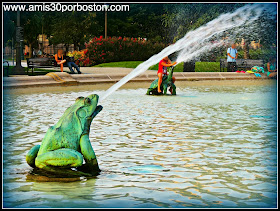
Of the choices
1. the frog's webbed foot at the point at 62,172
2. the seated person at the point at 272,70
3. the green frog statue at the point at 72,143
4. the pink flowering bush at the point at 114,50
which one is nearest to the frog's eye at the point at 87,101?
the green frog statue at the point at 72,143

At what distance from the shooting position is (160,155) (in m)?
8.40

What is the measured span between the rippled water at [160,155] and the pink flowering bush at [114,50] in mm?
25225

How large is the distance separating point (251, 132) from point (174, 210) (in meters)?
5.45

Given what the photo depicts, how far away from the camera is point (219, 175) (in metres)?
7.10

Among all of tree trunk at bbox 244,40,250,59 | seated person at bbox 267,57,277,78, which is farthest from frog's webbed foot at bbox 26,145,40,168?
tree trunk at bbox 244,40,250,59

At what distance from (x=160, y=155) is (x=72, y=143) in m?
1.84

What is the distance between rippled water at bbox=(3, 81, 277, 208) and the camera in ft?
19.8

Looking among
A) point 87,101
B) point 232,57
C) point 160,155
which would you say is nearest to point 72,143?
point 87,101

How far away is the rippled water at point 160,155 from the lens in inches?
238

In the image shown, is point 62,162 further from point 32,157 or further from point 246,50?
point 246,50

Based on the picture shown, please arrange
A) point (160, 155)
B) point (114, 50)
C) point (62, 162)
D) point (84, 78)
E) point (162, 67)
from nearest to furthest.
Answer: point (62, 162) < point (160, 155) < point (162, 67) < point (84, 78) < point (114, 50)

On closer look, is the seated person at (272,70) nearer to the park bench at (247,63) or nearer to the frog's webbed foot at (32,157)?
the park bench at (247,63)

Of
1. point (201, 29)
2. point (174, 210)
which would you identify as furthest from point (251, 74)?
point (174, 210)

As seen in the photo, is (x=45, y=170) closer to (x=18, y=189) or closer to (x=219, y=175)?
(x=18, y=189)
